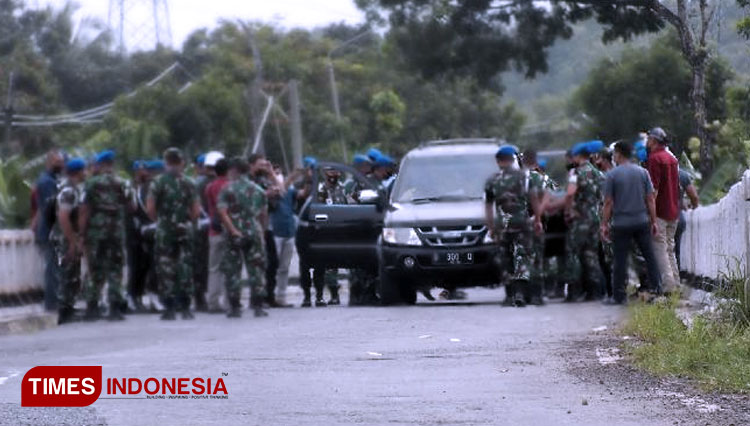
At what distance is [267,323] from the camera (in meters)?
17.5

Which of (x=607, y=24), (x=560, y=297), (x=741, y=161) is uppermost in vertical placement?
(x=607, y=24)

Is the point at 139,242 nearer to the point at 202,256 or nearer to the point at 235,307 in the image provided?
the point at 202,256

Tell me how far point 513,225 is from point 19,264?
18.9ft

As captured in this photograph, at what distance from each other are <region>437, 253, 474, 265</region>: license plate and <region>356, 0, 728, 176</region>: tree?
7.42 metres

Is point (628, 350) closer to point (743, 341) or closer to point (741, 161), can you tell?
point (743, 341)

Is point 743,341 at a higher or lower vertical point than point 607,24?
lower

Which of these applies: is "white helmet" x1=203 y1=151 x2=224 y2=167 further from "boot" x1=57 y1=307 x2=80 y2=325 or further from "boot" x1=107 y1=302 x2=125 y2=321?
"boot" x1=57 y1=307 x2=80 y2=325

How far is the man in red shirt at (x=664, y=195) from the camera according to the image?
1811 cm

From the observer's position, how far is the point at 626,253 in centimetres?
1797

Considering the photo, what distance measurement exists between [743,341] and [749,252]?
2642 millimetres

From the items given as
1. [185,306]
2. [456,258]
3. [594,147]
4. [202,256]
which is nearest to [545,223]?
[594,147]

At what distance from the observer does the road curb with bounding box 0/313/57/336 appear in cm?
1728

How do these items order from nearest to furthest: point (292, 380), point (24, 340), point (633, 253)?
point (292, 380)
point (24, 340)
point (633, 253)

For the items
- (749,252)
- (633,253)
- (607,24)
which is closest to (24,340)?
(749,252)
